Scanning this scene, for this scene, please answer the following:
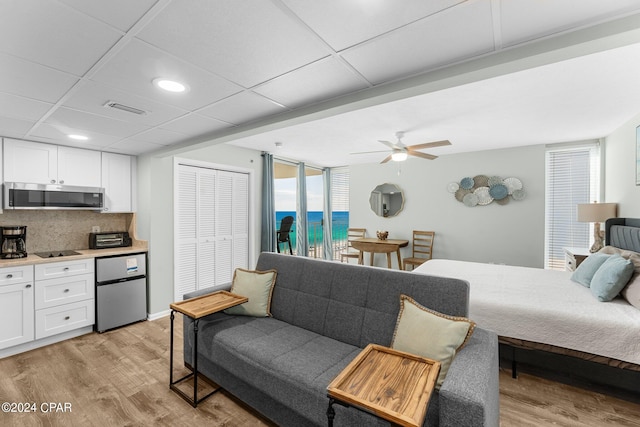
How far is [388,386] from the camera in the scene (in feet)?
3.97

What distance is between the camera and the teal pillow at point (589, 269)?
274 cm

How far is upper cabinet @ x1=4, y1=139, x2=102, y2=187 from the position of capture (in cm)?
307

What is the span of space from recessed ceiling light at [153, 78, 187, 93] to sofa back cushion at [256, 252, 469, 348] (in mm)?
1618

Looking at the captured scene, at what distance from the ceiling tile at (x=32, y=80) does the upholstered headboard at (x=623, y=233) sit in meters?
4.91

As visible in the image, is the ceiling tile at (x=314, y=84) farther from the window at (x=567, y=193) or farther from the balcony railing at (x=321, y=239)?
the balcony railing at (x=321, y=239)

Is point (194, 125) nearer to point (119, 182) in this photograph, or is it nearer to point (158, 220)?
point (158, 220)

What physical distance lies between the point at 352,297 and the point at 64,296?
3253mm

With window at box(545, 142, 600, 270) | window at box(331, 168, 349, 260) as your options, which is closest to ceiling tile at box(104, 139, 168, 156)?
window at box(331, 168, 349, 260)

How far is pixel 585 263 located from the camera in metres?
2.89

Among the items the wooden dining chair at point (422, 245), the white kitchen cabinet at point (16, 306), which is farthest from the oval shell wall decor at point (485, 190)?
the white kitchen cabinet at point (16, 306)

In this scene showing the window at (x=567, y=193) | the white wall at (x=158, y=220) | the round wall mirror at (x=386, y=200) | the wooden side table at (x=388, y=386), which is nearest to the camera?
the wooden side table at (x=388, y=386)

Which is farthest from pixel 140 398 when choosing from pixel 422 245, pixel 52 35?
pixel 422 245

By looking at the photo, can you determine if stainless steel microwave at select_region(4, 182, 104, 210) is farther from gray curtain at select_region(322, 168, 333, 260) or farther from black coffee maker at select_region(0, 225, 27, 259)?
gray curtain at select_region(322, 168, 333, 260)

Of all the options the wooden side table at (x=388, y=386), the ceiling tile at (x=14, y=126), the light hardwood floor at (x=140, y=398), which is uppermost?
the ceiling tile at (x=14, y=126)
